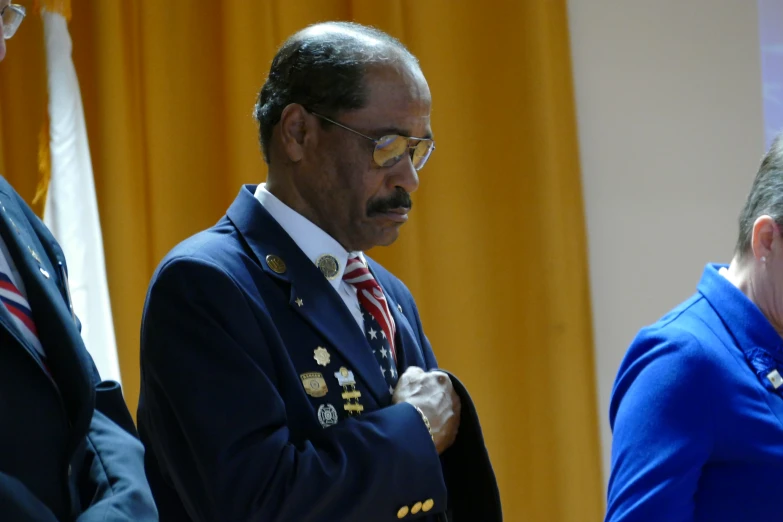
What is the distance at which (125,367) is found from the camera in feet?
8.61

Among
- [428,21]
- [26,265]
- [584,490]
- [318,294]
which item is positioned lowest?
[584,490]

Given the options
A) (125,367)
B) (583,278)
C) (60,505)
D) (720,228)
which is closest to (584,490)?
(583,278)

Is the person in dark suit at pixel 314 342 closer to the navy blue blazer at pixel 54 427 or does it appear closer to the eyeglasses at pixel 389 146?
the eyeglasses at pixel 389 146

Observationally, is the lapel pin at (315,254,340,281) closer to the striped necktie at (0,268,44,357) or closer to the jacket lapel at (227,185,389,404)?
the jacket lapel at (227,185,389,404)

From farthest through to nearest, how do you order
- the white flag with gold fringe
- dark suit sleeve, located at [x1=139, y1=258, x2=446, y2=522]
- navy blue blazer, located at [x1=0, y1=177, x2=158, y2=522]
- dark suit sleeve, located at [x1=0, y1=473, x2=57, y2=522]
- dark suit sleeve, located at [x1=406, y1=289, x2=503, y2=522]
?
the white flag with gold fringe
dark suit sleeve, located at [x1=406, y1=289, x2=503, y2=522]
dark suit sleeve, located at [x1=139, y1=258, x2=446, y2=522]
navy blue blazer, located at [x1=0, y1=177, x2=158, y2=522]
dark suit sleeve, located at [x1=0, y1=473, x2=57, y2=522]

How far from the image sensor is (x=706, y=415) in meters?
1.62

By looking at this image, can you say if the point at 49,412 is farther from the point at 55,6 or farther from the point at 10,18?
the point at 55,6

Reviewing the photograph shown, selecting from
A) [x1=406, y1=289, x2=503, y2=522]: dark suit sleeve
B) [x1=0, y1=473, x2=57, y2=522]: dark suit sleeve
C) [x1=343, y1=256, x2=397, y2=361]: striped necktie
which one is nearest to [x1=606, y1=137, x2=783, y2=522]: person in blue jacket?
[x1=406, y1=289, x2=503, y2=522]: dark suit sleeve

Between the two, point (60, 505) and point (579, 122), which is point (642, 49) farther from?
point (60, 505)

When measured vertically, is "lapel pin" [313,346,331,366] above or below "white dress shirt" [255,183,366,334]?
below

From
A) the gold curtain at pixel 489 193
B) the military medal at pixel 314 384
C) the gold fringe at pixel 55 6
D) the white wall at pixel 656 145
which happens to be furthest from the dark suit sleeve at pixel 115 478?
the white wall at pixel 656 145

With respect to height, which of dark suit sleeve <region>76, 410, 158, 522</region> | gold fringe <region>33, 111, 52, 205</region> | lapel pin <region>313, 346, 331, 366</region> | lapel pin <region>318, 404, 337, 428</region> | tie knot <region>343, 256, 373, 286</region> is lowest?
lapel pin <region>318, 404, 337, 428</region>

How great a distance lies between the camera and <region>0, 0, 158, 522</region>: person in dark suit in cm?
119

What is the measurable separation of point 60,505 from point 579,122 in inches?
98.8
